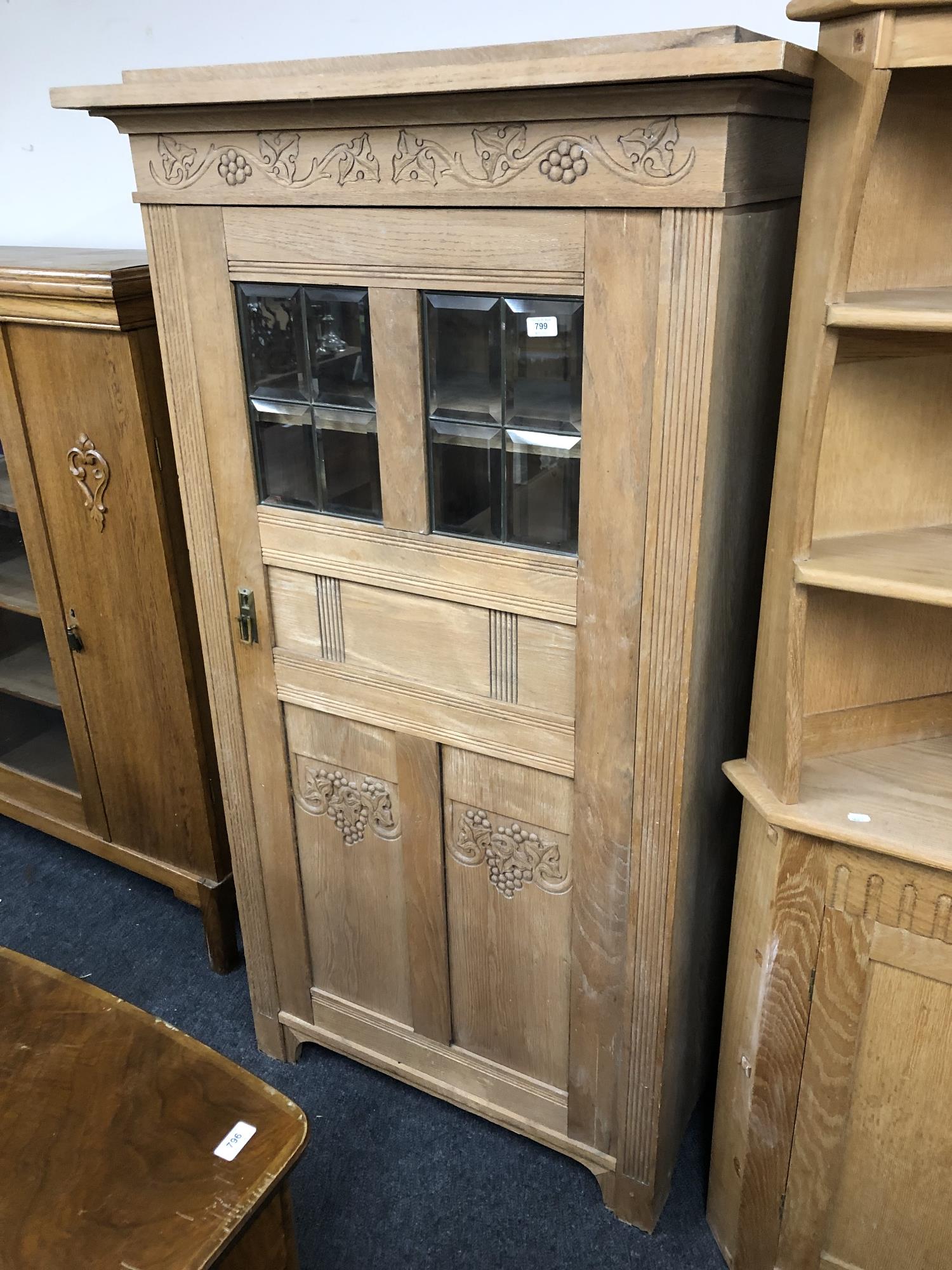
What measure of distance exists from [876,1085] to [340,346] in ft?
4.13

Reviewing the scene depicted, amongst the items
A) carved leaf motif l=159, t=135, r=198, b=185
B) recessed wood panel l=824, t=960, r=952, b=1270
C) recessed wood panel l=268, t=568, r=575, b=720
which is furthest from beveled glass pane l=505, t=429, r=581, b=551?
recessed wood panel l=824, t=960, r=952, b=1270

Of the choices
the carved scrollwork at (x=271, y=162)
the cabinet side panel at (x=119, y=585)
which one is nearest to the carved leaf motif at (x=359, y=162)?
the carved scrollwork at (x=271, y=162)

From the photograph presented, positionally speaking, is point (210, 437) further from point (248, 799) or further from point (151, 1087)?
point (151, 1087)

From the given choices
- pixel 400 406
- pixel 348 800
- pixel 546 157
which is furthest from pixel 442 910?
pixel 546 157

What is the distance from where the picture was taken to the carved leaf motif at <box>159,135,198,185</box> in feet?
4.40

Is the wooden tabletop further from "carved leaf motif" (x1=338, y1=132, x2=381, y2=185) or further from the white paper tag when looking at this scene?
"carved leaf motif" (x1=338, y1=132, x2=381, y2=185)

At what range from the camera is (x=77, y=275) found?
165cm

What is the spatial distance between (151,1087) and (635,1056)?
0.73m

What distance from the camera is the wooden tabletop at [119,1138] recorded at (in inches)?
41.5

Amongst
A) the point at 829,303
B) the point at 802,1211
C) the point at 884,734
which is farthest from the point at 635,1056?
→ the point at 829,303

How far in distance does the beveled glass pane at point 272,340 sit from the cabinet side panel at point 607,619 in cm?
45

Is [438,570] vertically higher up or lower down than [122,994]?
higher up

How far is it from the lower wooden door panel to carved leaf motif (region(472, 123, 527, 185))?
2.64 ft

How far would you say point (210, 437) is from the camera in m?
1.51
